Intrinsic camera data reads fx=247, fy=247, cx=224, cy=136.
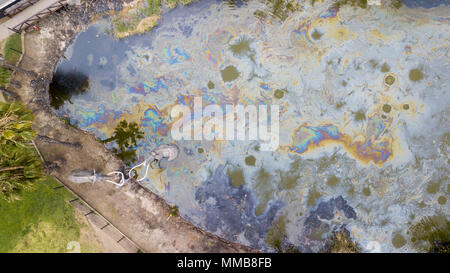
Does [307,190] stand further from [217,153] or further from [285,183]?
[217,153]

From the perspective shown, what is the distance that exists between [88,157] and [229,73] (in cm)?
588

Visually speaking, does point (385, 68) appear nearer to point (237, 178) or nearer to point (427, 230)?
point (427, 230)

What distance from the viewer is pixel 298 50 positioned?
884cm

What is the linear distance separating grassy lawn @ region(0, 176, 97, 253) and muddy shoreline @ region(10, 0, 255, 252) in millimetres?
647

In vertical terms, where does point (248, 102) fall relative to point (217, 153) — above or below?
above

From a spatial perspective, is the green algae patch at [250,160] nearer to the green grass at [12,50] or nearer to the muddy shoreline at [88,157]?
the muddy shoreline at [88,157]

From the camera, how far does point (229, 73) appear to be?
29.2 ft

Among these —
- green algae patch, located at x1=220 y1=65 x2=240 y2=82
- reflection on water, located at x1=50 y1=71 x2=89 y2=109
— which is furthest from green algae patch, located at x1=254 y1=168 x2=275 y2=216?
reflection on water, located at x1=50 y1=71 x2=89 y2=109

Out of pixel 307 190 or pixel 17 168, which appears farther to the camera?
pixel 307 190

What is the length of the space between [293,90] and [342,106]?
1825 millimetres

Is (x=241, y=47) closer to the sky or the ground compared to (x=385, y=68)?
closer to the sky

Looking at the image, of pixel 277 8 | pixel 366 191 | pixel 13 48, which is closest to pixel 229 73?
pixel 277 8
